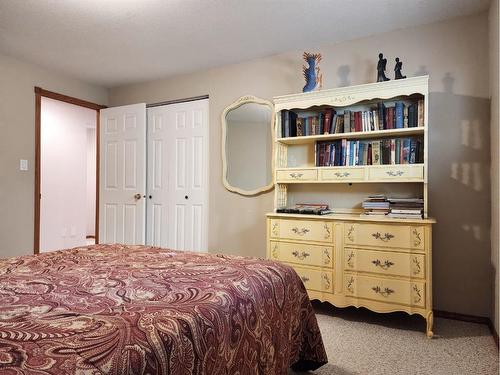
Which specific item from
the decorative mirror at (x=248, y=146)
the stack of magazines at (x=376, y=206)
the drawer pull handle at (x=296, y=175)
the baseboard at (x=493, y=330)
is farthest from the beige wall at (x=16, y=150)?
the baseboard at (x=493, y=330)

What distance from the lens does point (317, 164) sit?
10.4ft

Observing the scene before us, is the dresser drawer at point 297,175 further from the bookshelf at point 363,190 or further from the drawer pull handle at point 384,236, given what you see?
the drawer pull handle at point 384,236

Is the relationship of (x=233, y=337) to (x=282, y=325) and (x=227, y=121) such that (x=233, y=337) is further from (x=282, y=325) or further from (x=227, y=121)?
(x=227, y=121)

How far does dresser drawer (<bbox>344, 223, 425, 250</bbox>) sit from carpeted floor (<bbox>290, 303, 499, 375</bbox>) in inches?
24.3

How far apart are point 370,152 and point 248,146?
130 cm

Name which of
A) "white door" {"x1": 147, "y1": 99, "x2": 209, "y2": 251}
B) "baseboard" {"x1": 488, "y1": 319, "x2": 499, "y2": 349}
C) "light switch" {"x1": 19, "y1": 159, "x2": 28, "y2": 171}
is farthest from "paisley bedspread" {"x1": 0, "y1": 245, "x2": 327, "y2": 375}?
"light switch" {"x1": 19, "y1": 159, "x2": 28, "y2": 171}

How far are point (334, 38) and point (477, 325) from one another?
2622 millimetres

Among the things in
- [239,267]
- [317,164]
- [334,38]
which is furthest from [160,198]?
[239,267]

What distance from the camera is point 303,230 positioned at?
2.87 meters

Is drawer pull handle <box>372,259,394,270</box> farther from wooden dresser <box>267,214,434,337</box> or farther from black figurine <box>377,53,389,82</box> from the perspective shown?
black figurine <box>377,53,389,82</box>

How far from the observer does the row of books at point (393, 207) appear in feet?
8.47

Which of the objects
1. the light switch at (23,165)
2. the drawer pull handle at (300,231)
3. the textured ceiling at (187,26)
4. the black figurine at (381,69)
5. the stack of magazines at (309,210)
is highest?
the textured ceiling at (187,26)

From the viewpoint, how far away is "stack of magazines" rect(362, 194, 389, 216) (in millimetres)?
2781

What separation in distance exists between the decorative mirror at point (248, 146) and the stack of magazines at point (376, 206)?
3.26ft
